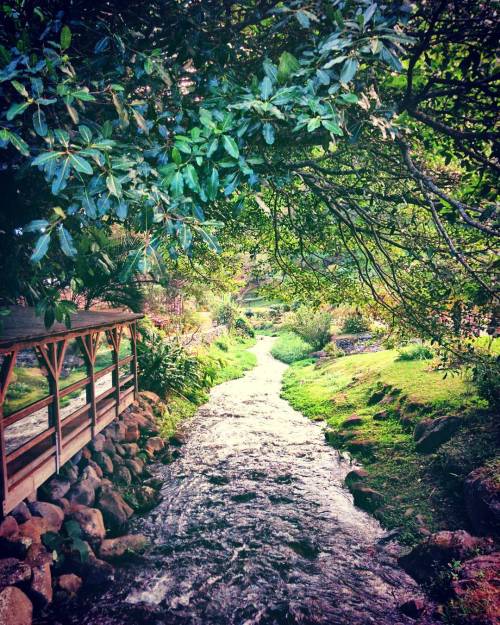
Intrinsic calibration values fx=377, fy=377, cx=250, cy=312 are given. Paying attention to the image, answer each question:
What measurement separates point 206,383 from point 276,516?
9.03 meters

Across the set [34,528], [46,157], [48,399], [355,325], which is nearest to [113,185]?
[46,157]

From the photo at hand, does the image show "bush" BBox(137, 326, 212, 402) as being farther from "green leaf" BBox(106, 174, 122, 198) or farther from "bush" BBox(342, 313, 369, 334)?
"green leaf" BBox(106, 174, 122, 198)

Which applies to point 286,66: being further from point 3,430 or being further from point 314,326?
point 314,326

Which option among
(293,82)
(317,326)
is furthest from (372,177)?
(317,326)

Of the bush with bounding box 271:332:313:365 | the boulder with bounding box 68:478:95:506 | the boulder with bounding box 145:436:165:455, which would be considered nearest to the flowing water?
the boulder with bounding box 145:436:165:455

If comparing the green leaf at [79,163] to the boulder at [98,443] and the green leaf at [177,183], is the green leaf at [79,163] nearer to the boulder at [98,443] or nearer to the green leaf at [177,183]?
the green leaf at [177,183]

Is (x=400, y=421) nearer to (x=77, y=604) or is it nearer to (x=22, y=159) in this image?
(x=77, y=604)

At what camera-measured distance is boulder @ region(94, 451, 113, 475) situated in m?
7.93

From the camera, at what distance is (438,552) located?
17.2 feet

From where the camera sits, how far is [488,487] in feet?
18.7

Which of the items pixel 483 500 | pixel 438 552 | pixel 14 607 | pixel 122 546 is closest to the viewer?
pixel 14 607

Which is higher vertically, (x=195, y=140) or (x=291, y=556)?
(x=195, y=140)

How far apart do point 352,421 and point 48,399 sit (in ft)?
26.3

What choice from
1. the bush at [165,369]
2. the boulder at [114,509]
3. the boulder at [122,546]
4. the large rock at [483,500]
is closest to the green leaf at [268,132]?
the large rock at [483,500]
